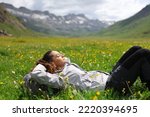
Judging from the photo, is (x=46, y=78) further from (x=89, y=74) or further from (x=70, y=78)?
(x=89, y=74)

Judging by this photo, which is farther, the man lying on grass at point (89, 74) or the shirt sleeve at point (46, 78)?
the shirt sleeve at point (46, 78)

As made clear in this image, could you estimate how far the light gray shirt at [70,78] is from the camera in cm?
861

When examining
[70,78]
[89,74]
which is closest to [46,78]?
[70,78]

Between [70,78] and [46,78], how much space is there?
74 cm

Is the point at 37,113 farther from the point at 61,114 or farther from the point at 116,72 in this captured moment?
the point at 116,72

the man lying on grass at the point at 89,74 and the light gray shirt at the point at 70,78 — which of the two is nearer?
the man lying on grass at the point at 89,74

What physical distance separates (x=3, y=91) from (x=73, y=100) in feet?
10.1

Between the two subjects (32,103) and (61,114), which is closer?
(61,114)

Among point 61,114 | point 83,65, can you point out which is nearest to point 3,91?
point 61,114

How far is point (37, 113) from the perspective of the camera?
21.9 ft

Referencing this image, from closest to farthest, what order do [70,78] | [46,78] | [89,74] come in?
[46,78], [70,78], [89,74]

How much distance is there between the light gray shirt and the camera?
28.2 feet

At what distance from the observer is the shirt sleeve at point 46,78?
8.57 m

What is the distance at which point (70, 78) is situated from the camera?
29.9 feet
